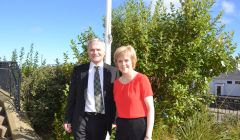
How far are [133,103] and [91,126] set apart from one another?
2.53 feet

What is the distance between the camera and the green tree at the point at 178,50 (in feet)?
22.7

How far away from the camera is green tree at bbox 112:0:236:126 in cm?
693

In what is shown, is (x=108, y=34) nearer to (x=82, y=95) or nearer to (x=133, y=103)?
(x=82, y=95)

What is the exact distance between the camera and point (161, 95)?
285 inches

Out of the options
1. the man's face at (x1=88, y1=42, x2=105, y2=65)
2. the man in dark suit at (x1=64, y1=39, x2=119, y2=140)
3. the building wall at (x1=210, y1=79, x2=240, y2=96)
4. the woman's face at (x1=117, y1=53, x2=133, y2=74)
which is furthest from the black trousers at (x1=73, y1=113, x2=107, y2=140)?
the building wall at (x1=210, y1=79, x2=240, y2=96)

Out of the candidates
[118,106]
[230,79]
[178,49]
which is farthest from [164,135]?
→ [230,79]

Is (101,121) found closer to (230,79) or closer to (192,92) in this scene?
(192,92)

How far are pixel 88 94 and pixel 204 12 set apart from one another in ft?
13.3

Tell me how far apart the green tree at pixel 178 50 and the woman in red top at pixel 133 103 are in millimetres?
3176

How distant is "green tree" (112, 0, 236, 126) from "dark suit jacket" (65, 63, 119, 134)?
2.71m

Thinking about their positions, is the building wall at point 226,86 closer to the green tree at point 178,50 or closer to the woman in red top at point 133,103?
the green tree at point 178,50

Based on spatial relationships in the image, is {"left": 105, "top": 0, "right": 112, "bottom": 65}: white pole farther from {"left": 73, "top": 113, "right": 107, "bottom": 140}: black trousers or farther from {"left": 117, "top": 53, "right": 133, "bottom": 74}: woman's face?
{"left": 117, "top": 53, "right": 133, "bottom": 74}: woman's face

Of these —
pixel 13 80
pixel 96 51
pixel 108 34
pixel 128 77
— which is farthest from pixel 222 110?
pixel 128 77

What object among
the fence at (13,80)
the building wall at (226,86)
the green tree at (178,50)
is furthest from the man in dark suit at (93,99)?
the building wall at (226,86)
